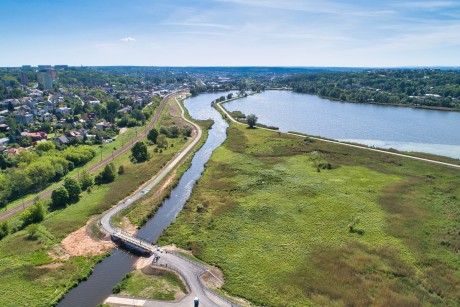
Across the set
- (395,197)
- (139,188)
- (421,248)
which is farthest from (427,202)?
(139,188)

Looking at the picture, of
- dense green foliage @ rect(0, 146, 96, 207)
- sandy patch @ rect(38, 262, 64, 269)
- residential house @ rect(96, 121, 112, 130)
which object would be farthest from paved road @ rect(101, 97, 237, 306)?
residential house @ rect(96, 121, 112, 130)

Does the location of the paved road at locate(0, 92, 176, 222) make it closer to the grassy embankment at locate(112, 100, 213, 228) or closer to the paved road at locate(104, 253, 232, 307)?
the grassy embankment at locate(112, 100, 213, 228)

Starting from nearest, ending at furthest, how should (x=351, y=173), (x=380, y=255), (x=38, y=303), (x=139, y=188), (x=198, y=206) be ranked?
(x=38, y=303) < (x=380, y=255) < (x=198, y=206) < (x=139, y=188) < (x=351, y=173)

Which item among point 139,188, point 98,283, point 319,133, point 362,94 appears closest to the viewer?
point 98,283

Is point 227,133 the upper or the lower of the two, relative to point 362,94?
lower

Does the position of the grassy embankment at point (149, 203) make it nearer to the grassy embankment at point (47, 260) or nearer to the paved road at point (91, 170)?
the grassy embankment at point (47, 260)

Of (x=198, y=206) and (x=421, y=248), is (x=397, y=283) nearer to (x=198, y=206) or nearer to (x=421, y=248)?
(x=421, y=248)
